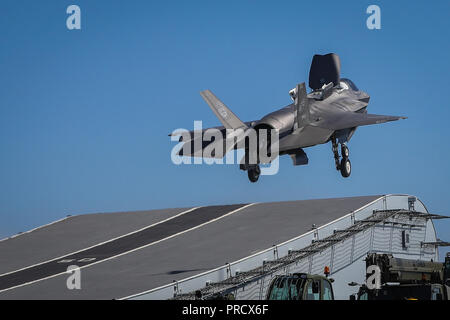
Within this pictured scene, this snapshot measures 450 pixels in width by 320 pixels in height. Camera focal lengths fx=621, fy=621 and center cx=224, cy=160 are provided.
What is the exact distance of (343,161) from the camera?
3566cm

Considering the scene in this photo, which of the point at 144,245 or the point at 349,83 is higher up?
the point at 349,83

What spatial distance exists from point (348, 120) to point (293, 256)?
14865mm

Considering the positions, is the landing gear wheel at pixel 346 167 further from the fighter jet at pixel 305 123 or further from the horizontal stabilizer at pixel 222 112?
the horizontal stabilizer at pixel 222 112

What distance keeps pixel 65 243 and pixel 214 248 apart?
64.2 ft

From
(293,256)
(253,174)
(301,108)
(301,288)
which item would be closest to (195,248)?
(293,256)

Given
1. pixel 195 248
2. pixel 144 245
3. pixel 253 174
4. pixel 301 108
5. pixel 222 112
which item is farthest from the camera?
pixel 144 245

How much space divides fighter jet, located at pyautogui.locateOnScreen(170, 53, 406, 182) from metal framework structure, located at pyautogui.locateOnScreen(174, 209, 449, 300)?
10.4 metres

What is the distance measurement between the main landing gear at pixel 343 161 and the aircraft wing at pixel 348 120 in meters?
1.66

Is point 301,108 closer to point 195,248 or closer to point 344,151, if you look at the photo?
point 344,151

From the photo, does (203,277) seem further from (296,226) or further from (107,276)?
(296,226)

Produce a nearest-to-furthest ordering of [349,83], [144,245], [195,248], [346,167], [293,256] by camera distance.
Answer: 1. [346,167]
2. [349,83]
3. [293,256]
4. [195,248]
5. [144,245]

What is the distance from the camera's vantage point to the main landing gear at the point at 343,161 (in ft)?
117

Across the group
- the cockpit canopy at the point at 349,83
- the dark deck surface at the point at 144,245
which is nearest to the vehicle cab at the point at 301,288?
the dark deck surface at the point at 144,245
